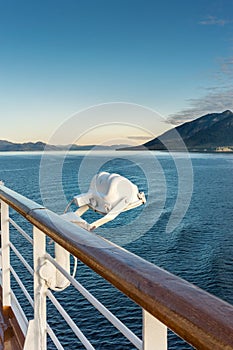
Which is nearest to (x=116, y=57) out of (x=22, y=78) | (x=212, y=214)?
(x=22, y=78)

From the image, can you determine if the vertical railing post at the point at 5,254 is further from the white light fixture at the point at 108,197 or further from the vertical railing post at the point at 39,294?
the vertical railing post at the point at 39,294

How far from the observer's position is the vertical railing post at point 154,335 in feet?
1.69

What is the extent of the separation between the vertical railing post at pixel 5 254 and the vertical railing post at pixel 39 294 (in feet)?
1.58

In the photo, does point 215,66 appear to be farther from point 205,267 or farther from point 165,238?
point 205,267

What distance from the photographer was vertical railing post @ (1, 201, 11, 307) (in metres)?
1.55

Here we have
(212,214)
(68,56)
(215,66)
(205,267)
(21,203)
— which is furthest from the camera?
(215,66)

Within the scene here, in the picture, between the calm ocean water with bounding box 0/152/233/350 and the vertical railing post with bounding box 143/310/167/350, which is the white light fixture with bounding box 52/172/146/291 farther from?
the vertical railing post with bounding box 143/310/167/350

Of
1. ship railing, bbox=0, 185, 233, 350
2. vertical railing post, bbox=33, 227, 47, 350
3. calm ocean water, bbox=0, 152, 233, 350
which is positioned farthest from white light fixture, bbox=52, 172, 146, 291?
ship railing, bbox=0, 185, 233, 350

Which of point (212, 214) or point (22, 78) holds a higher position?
point (22, 78)

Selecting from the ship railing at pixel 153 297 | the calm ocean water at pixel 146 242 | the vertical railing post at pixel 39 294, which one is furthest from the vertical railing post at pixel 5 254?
the ship railing at pixel 153 297

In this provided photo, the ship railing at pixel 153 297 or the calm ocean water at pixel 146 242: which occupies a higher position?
the ship railing at pixel 153 297

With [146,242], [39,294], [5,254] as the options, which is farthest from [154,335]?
[146,242]

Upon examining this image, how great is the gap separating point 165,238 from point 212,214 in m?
5.30

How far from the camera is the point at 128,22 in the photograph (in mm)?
20719
